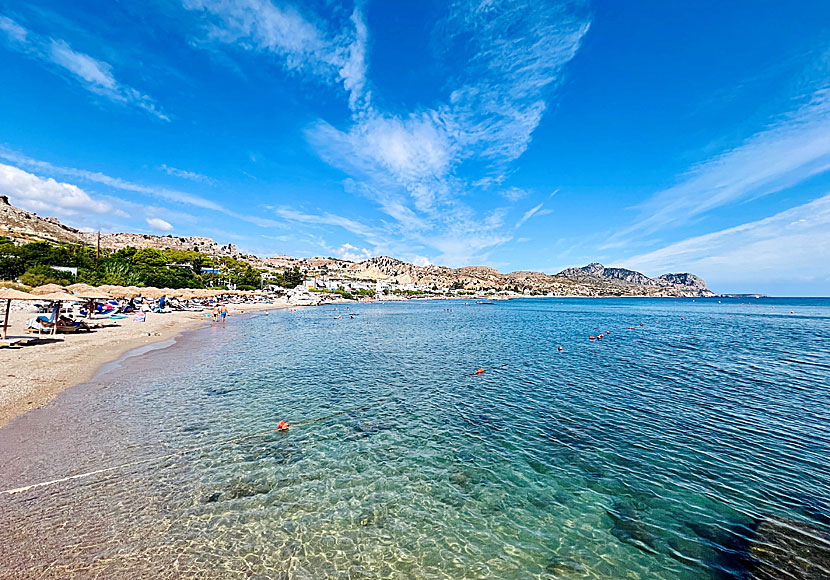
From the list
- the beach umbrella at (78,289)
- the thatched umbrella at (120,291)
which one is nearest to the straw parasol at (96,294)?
the beach umbrella at (78,289)

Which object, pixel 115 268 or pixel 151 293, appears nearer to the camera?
pixel 151 293

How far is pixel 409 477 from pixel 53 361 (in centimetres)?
2047

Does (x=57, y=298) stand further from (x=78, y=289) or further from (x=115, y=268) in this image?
(x=115, y=268)

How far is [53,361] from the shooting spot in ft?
58.5

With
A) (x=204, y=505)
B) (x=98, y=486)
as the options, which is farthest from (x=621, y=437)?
(x=98, y=486)

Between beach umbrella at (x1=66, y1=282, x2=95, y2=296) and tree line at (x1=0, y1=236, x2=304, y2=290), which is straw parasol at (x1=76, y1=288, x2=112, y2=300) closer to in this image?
beach umbrella at (x1=66, y1=282, x2=95, y2=296)

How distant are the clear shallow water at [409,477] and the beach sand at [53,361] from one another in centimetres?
82

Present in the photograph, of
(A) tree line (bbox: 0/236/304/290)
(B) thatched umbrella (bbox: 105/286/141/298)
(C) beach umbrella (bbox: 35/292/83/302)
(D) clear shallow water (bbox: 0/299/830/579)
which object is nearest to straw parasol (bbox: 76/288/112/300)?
(B) thatched umbrella (bbox: 105/286/141/298)

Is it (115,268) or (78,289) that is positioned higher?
(115,268)

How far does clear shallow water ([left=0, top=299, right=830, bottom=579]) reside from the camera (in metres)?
5.84

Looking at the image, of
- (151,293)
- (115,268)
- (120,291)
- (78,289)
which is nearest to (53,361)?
(78,289)

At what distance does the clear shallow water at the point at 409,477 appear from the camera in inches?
230

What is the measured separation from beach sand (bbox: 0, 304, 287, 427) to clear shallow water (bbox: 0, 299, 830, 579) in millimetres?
823

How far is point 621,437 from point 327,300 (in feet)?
400
